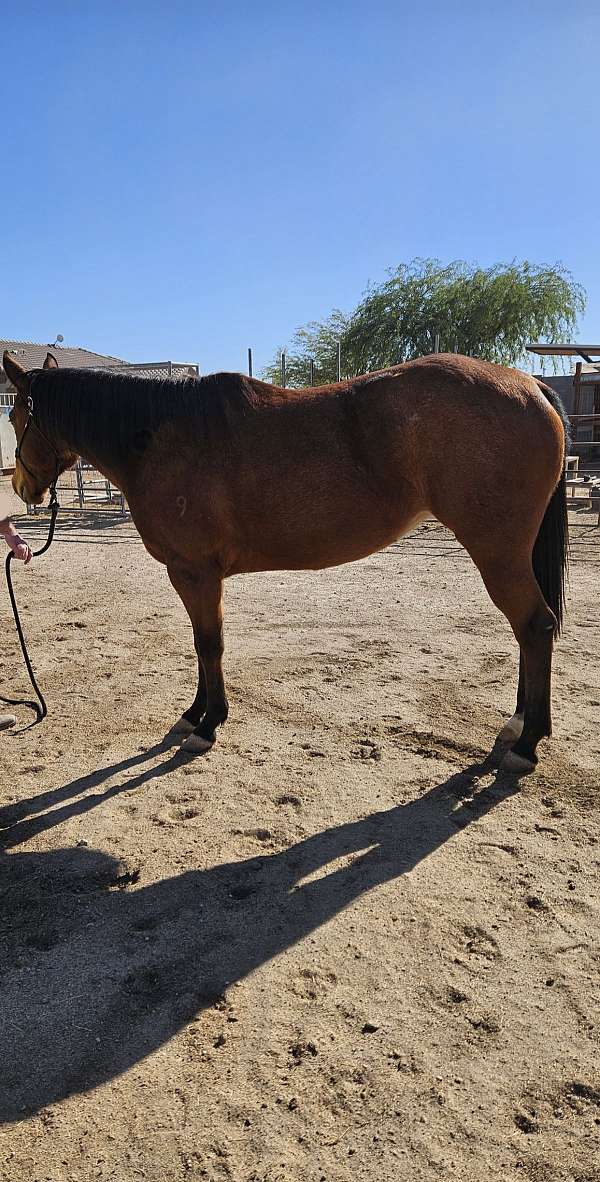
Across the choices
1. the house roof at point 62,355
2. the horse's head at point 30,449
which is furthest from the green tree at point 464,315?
the horse's head at point 30,449

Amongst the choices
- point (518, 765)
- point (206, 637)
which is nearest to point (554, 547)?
point (518, 765)

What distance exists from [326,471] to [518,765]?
1723 mm

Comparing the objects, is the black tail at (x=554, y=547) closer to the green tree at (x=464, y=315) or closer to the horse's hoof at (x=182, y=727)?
the horse's hoof at (x=182, y=727)

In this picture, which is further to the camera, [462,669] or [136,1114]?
[462,669]

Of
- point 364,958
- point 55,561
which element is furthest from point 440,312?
point 364,958

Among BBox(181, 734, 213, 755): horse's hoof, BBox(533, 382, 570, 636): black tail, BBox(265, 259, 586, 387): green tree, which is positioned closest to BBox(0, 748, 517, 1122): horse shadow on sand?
BBox(181, 734, 213, 755): horse's hoof

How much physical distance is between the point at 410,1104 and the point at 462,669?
3.24m

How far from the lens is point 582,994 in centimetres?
206

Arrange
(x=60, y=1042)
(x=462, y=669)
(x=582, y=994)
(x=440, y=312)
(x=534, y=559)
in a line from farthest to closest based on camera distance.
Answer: (x=440, y=312), (x=462, y=669), (x=534, y=559), (x=582, y=994), (x=60, y=1042)

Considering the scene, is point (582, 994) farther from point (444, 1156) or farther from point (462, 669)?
point (462, 669)

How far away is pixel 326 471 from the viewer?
330cm

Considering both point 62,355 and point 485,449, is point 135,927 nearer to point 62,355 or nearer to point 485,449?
point 485,449

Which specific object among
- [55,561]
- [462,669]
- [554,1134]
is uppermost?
[55,561]

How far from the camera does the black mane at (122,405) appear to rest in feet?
11.7
